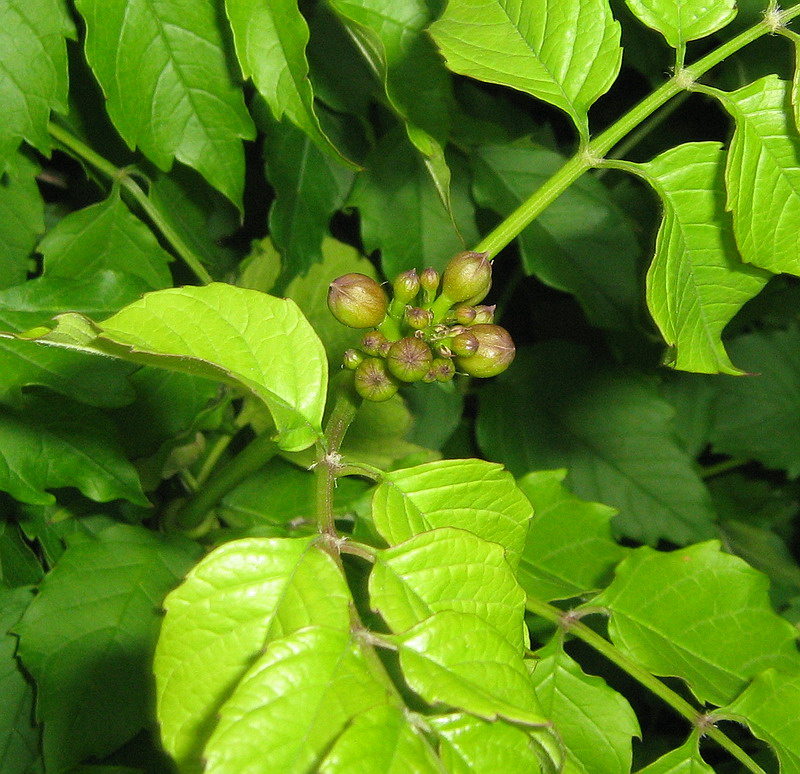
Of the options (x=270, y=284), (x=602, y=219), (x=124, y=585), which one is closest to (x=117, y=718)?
(x=124, y=585)

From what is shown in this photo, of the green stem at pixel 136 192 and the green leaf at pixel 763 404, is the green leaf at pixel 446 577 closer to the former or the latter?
the green stem at pixel 136 192

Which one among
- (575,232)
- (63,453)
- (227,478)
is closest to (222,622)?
(227,478)

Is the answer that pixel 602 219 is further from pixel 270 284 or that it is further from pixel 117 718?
pixel 117 718

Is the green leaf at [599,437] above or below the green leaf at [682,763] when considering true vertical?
below

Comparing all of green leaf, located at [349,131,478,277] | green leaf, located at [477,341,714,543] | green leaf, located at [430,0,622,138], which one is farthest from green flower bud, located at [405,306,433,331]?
green leaf, located at [477,341,714,543]

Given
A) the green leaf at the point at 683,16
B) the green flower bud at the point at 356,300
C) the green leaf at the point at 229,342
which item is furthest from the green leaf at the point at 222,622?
the green leaf at the point at 683,16

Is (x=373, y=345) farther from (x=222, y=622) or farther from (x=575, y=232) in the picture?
(x=575, y=232)
